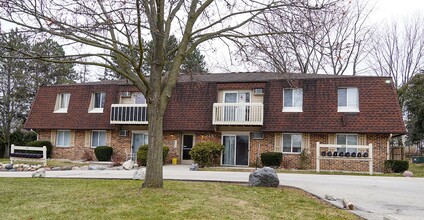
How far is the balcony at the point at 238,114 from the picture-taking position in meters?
23.9

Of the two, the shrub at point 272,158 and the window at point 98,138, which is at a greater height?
the window at point 98,138

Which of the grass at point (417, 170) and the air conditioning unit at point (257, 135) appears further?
the air conditioning unit at point (257, 135)

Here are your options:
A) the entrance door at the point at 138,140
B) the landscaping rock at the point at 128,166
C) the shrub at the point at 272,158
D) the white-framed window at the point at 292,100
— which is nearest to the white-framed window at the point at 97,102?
the entrance door at the point at 138,140

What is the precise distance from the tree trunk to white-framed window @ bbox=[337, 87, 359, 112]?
1536cm

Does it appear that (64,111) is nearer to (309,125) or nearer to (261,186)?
(309,125)

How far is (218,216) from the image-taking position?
746 centimetres

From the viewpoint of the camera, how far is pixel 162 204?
8391 mm

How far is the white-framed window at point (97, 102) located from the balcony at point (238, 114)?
835 cm

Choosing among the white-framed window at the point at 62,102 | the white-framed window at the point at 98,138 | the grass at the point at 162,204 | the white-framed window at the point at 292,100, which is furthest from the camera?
the white-framed window at the point at 62,102

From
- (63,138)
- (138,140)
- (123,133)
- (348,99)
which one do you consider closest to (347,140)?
(348,99)

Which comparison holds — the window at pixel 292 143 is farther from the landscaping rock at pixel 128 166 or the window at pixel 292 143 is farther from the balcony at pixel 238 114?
the landscaping rock at pixel 128 166

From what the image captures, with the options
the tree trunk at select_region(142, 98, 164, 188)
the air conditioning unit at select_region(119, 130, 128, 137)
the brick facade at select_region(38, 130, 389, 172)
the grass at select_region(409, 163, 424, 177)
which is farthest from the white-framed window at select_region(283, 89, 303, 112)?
the tree trunk at select_region(142, 98, 164, 188)

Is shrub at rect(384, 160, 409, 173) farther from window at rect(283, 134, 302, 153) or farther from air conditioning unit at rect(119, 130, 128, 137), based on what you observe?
air conditioning unit at rect(119, 130, 128, 137)

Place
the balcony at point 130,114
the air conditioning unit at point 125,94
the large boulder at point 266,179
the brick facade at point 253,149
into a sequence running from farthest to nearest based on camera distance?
the air conditioning unit at point 125,94, the balcony at point 130,114, the brick facade at point 253,149, the large boulder at point 266,179
